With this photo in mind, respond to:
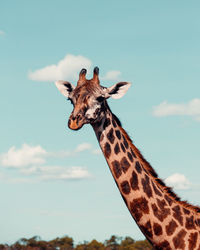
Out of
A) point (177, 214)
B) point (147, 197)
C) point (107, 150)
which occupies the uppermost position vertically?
point (107, 150)

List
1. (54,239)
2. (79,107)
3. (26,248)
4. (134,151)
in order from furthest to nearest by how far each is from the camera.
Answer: (54,239) → (26,248) → (134,151) → (79,107)

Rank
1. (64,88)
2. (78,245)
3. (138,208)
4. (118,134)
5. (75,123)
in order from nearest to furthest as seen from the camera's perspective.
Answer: (75,123) < (138,208) < (118,134) < (64,88) < (78,245)

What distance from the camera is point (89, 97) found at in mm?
10516

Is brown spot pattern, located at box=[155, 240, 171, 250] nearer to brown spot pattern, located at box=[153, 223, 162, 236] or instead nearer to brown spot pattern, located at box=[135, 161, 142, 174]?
brown spot pattern, located at box=[153, 223, 162, 236]

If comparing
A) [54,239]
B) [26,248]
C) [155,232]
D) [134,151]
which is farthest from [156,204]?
[54,239]

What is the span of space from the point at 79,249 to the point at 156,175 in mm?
60265

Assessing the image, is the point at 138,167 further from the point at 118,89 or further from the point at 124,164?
the point at 118,89

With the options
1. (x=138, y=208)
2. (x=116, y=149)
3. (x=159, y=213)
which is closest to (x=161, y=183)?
(x=159, y=213)

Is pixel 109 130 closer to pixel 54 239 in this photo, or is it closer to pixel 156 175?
pixel 156 175

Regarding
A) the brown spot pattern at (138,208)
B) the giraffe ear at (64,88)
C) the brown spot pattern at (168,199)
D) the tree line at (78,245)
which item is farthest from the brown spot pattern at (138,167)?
the tree line at (78,245)

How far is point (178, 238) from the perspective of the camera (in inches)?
417

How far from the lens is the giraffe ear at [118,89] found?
432 inches

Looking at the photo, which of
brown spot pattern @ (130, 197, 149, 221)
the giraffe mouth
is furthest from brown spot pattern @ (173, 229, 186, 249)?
the giraffe mouth

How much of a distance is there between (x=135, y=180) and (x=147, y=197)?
0.47 m
